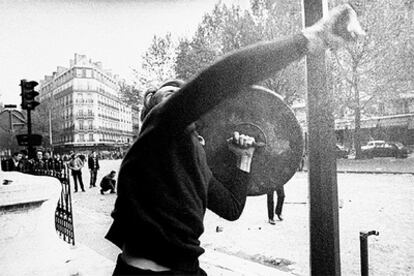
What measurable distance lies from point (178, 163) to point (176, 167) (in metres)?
0.01

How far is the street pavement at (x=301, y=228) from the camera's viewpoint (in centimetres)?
366

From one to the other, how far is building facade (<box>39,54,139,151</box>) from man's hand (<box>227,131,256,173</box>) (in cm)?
202

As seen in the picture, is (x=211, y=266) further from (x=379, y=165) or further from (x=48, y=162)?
(x=379, y=165)

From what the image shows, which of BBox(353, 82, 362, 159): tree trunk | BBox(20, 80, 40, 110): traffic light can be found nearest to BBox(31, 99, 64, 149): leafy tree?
BBox(20, 80, 40, 110): traffic light

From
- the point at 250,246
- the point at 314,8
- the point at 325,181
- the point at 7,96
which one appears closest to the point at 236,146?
the point at 325,181

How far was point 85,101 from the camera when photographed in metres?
3.37

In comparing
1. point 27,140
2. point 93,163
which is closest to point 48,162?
point 27,140

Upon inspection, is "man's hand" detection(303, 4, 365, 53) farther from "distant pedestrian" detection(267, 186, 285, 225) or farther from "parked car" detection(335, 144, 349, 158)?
"parked car" detection(335, 144, 349, 158)

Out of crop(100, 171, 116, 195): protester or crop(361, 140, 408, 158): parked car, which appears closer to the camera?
crop(361, 140, 408, 158): parked car

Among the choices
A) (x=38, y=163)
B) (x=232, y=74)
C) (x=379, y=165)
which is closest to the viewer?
(x=232, y=74)

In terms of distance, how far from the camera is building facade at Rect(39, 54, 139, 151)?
130 inches

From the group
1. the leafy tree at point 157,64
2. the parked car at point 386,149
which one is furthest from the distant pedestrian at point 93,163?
the parked car at point 386,149

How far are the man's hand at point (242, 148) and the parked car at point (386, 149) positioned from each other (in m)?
6.13

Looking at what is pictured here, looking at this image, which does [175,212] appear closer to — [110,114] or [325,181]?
[325,181]
